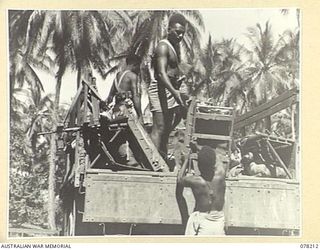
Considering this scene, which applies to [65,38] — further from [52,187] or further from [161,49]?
[52,187]

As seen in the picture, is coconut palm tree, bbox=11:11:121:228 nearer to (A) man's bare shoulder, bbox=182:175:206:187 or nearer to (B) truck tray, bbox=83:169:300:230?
(B) truck tray, bbox=83:169:300:230

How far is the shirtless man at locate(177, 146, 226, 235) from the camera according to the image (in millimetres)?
1680

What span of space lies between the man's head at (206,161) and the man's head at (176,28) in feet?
0.84

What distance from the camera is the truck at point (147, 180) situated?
167 cm

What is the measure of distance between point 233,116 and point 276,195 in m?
0.20

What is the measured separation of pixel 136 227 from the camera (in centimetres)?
168

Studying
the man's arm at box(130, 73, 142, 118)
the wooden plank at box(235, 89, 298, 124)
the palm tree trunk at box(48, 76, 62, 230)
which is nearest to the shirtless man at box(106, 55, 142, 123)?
the man's arm at box(130, 73, 142, 118)

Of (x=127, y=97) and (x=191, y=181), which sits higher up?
(x=127, y=97)

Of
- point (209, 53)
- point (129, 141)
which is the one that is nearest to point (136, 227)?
point (129, 141)

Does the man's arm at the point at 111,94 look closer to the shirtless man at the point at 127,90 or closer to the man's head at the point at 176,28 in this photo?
the shirtless man at the point at 127,90

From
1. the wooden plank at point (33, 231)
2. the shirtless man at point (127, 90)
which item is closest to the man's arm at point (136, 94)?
the shirtless man at point (127, 90)

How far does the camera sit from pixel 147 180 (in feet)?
5.48

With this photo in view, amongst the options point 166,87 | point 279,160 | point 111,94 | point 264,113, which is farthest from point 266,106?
point 111,94

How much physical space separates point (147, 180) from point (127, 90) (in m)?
0.21
